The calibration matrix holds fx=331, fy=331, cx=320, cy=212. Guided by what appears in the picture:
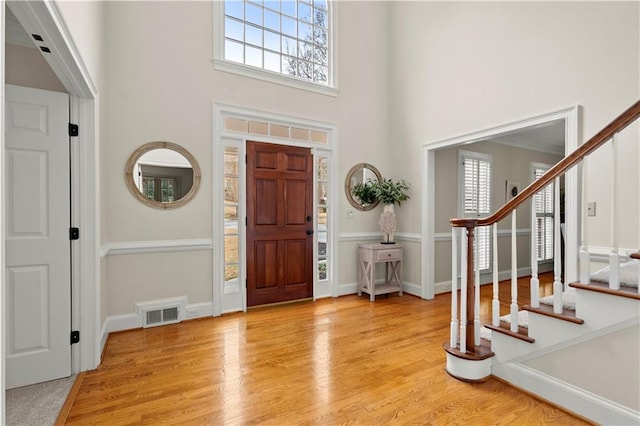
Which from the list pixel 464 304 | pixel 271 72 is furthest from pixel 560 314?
pixel 271 72

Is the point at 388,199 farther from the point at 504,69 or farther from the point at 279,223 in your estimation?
the point at 504,69

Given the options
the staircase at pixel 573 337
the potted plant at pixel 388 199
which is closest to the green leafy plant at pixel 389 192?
the potted plant at pixel 388 199

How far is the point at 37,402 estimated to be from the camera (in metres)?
2.07

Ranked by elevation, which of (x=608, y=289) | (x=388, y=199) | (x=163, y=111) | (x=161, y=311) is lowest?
(x=161, y=311)

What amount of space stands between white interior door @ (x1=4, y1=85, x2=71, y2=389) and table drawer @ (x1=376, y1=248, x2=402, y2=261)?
332 cm

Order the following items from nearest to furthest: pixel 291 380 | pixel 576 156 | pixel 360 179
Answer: pixel 576 156
pixel 291 380
pixel 360 179

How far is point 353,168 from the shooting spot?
471cm

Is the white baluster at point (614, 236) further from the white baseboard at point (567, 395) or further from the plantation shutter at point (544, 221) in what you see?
the plantation shutter at point (544, 221)

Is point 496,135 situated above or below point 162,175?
above

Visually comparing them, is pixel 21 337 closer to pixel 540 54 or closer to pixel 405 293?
pixel 405 293

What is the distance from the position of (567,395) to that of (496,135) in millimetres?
2616

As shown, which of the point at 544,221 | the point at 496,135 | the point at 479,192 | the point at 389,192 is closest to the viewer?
the point at 496,135

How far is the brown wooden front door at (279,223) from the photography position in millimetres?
4043

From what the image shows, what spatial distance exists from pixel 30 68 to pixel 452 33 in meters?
4.24
